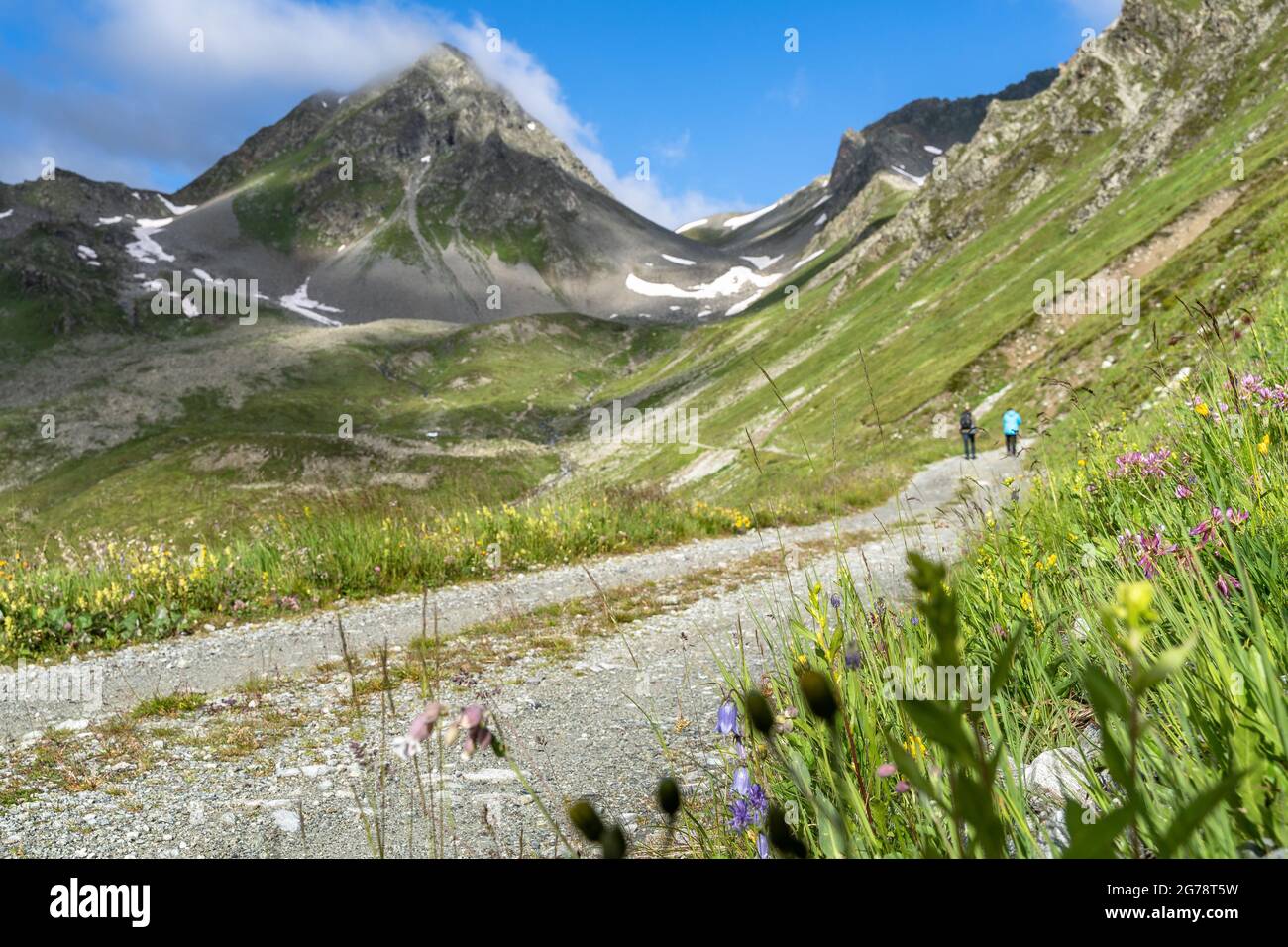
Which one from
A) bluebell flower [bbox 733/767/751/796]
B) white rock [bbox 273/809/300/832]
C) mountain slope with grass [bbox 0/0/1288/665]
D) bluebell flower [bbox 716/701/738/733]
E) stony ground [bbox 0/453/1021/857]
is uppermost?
mountain slope with grass [bbox 0/0/1288/665]

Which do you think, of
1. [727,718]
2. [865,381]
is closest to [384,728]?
[727,718]

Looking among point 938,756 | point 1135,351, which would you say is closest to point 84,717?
point 938,756

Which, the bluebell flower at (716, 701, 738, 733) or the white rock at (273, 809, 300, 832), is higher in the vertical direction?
the bluebell flower at (716, 701, 738, 733)

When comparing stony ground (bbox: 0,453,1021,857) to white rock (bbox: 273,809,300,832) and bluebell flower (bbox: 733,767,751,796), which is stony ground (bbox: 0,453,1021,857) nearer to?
white rock (bbox: 273,809,300,832)

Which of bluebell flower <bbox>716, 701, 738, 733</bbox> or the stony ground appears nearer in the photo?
bluebell flower <bbox>716, 701, 738, 733</bbox>

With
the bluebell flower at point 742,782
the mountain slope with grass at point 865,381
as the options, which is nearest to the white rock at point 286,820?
the bluebell flower at point 742,782

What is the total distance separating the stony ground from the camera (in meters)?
4.61

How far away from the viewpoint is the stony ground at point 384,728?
4613 mm

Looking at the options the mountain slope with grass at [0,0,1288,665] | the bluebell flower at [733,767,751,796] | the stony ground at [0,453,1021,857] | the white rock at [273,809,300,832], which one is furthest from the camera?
the mountain slope with grass at [0,0,1288,665]

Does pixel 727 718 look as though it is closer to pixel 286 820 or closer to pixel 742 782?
pixel 742 782

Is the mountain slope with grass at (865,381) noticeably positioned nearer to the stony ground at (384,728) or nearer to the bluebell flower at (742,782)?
the bluebell flower at (742,782)

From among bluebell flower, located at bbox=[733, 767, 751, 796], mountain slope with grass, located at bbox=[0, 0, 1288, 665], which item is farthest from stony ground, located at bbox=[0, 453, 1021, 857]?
mountain slope with grass, located at bbox=[0, 0, 1288, 665]
